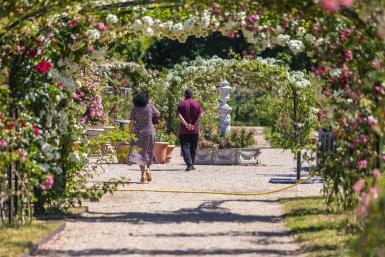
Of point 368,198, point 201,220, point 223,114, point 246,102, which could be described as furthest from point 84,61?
point 246,102

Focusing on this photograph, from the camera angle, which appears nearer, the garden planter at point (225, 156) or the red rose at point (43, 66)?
the red rose at point (43, 66)

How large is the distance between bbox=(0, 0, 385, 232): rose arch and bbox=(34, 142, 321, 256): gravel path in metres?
0.62

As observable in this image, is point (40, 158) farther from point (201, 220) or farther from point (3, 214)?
point (201, 220)

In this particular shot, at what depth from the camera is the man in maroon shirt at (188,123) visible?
20.6 metres

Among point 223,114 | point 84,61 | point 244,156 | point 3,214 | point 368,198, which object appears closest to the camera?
point 368,198

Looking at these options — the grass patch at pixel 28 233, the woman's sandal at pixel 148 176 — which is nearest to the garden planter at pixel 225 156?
the woman's sandal at pixel 148 176

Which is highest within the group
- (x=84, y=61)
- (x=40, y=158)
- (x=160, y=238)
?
(x=84, y=61)

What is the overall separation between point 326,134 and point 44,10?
29.1 ft

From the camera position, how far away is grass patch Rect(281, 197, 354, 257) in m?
9.91

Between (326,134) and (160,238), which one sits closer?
(160,238)

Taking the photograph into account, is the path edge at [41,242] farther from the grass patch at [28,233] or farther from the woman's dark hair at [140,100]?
the woman's dark hair at [140,100]

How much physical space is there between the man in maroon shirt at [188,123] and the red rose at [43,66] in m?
9.01

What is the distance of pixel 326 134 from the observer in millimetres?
18625

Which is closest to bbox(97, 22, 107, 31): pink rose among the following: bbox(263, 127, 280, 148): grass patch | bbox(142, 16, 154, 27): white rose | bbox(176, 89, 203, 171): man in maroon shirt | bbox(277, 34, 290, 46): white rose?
bbox(142, 16, 154, 27): white rose
